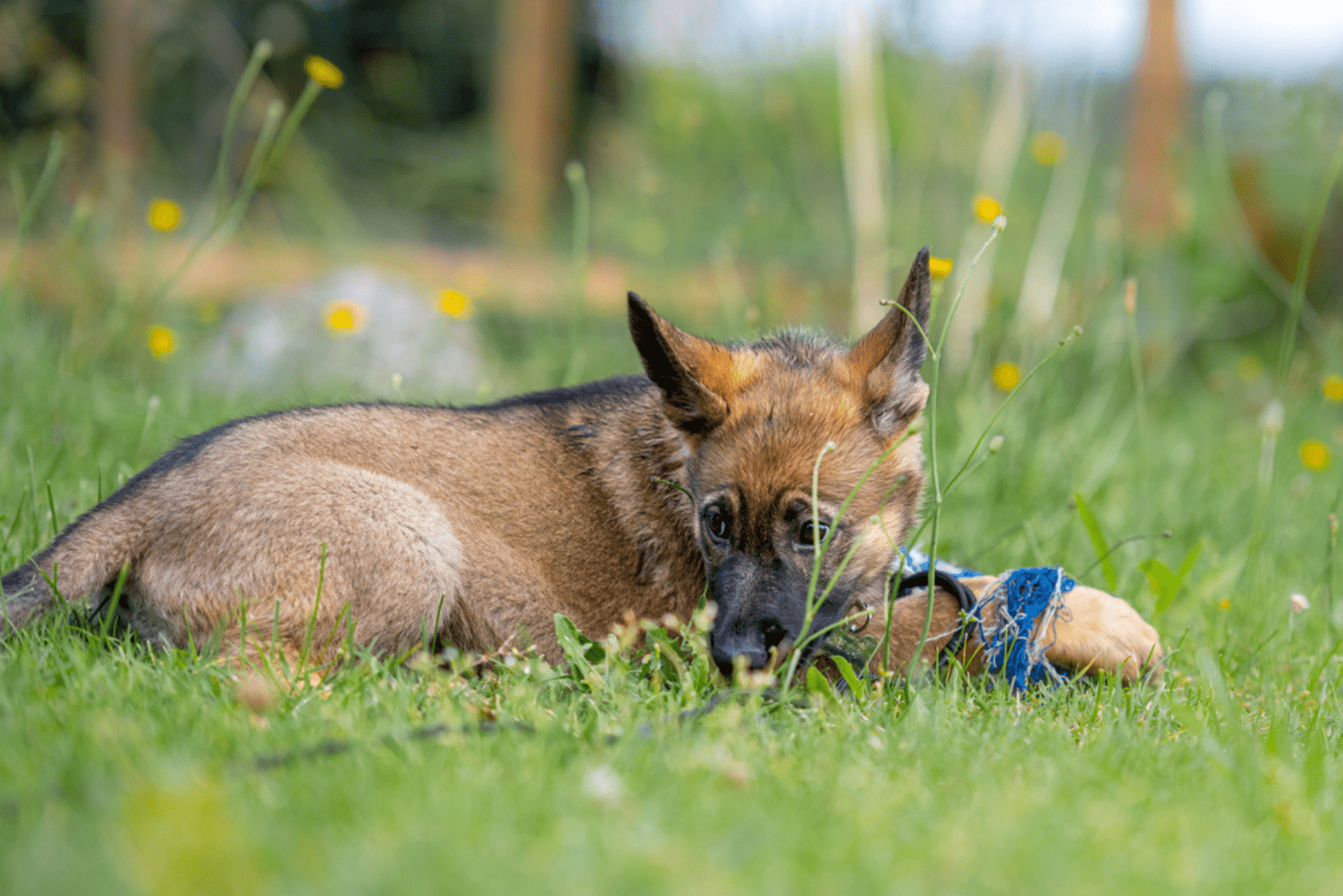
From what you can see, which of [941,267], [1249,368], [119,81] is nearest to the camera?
[941,267]

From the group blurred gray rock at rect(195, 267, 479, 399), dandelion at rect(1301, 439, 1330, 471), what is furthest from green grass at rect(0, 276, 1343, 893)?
blurred gray rock at rect(195, 267, 479, 399)

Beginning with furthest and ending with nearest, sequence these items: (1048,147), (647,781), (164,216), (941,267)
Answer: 1. (1048,147)
2. (164,216)
3. (941,267)
4. (647,781)

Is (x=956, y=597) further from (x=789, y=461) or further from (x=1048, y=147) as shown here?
(x=1048, y=147)

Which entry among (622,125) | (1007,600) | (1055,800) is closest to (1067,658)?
(1007,600)

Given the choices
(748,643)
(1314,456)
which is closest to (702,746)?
(748,643)

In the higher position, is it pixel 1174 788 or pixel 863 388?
pixel 863 388

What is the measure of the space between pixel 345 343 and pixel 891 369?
13.6 ft

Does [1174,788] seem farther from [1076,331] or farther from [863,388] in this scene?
[863,388]

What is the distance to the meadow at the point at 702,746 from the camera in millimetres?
1460

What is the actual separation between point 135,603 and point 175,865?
1.58m

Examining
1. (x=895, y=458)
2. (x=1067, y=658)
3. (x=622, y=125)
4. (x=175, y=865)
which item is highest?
(x=622, y=125)

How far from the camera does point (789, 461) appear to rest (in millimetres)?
2787

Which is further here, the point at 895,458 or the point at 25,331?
the point at 25,331

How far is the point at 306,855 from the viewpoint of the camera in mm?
1429
